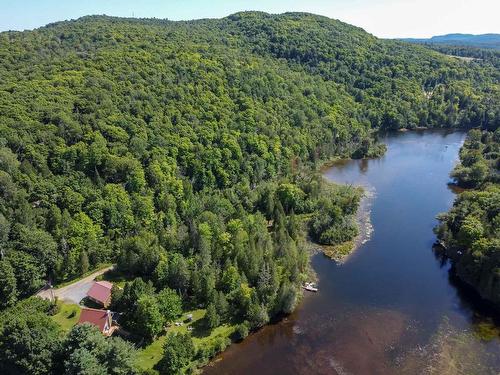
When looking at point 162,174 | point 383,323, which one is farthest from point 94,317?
point 383,323

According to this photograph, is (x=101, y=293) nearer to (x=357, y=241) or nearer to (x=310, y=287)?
(x=310, y=287)

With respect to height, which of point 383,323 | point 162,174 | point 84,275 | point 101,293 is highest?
point 162,174

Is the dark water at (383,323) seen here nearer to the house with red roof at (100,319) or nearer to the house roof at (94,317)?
the house with red roof at (100,319)

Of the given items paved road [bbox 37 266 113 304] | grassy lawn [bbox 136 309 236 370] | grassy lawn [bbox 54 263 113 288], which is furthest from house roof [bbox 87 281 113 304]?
grassy lawn [bbox 136 309 236 370]

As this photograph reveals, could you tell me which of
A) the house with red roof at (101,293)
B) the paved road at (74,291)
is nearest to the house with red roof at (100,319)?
the house with red roof at (101,293)

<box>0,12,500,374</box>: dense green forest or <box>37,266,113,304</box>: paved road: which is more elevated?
<box>0,12,500,374</box>: dense green forest

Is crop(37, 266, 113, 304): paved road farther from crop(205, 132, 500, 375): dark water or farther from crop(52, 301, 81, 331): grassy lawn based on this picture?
crop(205, 132, 500, 375): dark water
